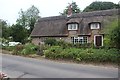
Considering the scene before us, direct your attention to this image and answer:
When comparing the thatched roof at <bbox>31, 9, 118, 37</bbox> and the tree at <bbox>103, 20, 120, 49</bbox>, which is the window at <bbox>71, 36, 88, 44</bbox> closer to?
the thatched roof at <bbox>31, 9, 118, 37</bbox>

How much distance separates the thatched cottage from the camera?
38094 millimetres

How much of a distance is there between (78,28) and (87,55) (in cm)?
1800

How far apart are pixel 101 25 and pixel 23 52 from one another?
13.4 m

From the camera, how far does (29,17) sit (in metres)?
79.2

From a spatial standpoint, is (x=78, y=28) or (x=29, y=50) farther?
(x=78, y=28)

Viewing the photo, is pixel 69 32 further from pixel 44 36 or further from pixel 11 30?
pixel 11 30

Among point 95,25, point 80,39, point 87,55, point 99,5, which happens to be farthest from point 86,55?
point 99,5

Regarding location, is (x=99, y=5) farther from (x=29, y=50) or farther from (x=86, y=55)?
(x=86, y=55)

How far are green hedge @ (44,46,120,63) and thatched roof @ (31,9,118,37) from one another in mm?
13646

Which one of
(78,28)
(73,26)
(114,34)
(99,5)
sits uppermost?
(99,5)

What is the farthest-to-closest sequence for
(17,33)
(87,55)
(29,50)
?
(17,33) → (29,50) → (87,55)

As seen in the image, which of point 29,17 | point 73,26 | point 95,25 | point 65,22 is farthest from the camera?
point 29,17

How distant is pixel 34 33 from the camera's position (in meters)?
47.1

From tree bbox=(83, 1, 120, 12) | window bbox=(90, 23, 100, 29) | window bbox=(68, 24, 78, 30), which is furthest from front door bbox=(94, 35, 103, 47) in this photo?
tree bbox=(83, 1, 120, 12)
